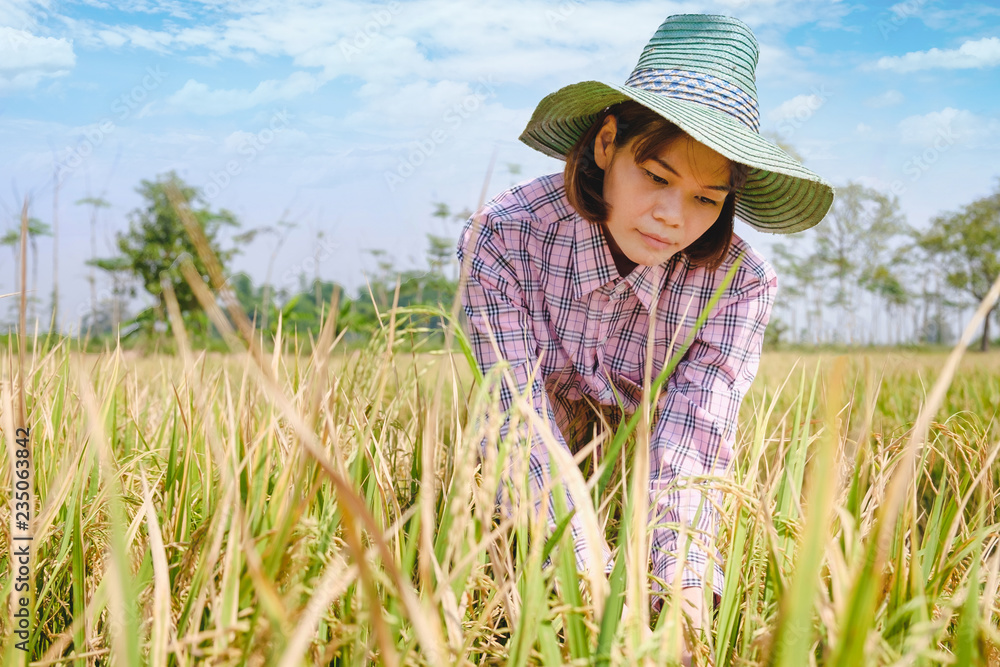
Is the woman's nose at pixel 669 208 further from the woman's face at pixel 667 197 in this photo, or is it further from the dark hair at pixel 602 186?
the dark hair at pixel 602 186

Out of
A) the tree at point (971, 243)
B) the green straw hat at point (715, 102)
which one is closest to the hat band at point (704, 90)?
the green straw hat at point (715, 102)

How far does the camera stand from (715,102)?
1.46 m

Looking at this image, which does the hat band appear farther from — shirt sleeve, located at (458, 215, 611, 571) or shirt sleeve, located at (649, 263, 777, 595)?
shirt sleeve, located at (458, 215, 611, 571)

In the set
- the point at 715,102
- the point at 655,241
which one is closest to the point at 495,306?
the point at 655,241

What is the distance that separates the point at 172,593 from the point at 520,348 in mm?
872

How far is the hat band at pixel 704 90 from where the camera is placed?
146cm

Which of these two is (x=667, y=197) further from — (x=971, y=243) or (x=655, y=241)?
(x=971, y=243)

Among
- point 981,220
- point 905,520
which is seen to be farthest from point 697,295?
point 981,220

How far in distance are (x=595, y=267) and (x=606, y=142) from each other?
0.92ft

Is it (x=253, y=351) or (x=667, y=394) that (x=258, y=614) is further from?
(x=667, y=394)

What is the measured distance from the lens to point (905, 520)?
916 millimetres

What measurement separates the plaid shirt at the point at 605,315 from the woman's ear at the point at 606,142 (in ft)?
0.45

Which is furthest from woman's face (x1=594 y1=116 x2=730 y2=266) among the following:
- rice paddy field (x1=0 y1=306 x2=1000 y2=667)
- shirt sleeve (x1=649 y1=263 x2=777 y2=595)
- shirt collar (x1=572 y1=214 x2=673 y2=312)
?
rice paddy field (x1=0 y1=306 x2=1000 y2=667)

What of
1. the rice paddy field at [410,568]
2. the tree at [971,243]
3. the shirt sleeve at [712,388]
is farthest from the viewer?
the tree at [971,243]
